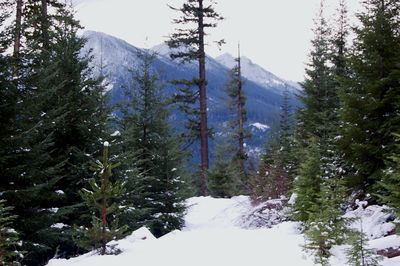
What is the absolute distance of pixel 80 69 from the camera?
13.7m

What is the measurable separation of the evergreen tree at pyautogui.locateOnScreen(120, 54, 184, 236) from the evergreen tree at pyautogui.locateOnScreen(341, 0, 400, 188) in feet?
25.7

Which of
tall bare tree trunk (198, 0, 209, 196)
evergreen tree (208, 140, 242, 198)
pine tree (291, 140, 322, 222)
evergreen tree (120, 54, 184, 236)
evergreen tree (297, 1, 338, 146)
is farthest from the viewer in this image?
evergreen tree (208, 140, 242, 198)

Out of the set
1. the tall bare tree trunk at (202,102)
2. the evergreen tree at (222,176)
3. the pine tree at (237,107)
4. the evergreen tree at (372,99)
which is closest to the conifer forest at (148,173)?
the evergreen tree at (372,99)

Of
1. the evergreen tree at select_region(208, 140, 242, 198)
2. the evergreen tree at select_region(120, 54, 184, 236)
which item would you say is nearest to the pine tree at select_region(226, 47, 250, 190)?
the evergreen tree at select_region(208, 140, 242, 198)

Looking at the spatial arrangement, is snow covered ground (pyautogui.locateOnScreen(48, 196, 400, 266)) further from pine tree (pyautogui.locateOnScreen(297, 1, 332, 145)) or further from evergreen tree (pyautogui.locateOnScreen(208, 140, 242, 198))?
evergreen tree (pyautogui.locateOnScreen(208, 140, 242, 198))

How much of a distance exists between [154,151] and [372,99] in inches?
378

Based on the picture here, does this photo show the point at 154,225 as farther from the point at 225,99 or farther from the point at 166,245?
the point at 225,99

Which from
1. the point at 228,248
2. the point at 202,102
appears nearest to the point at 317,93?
the point at 202,102

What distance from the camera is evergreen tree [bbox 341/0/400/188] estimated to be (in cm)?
1075

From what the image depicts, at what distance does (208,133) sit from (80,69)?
14.0 metres

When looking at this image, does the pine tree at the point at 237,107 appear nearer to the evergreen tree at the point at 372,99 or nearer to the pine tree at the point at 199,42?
the pine tree at the point at 199,42

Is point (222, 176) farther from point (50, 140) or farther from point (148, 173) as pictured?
point (50, 140)

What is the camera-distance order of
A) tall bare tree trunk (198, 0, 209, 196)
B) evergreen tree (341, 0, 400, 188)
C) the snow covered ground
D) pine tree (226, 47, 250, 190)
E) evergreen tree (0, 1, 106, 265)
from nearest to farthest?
1. the snow covered ground
2. evergreen tree (0, 1, 106, 265)
3. evergreen tree (341, 0, 400, 188)
4. tall bare tree trunk (198, 0, 209, 196)
5. pine tree (226, 47, 250, 190)

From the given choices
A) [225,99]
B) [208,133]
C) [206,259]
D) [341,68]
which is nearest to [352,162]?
[206,259]
